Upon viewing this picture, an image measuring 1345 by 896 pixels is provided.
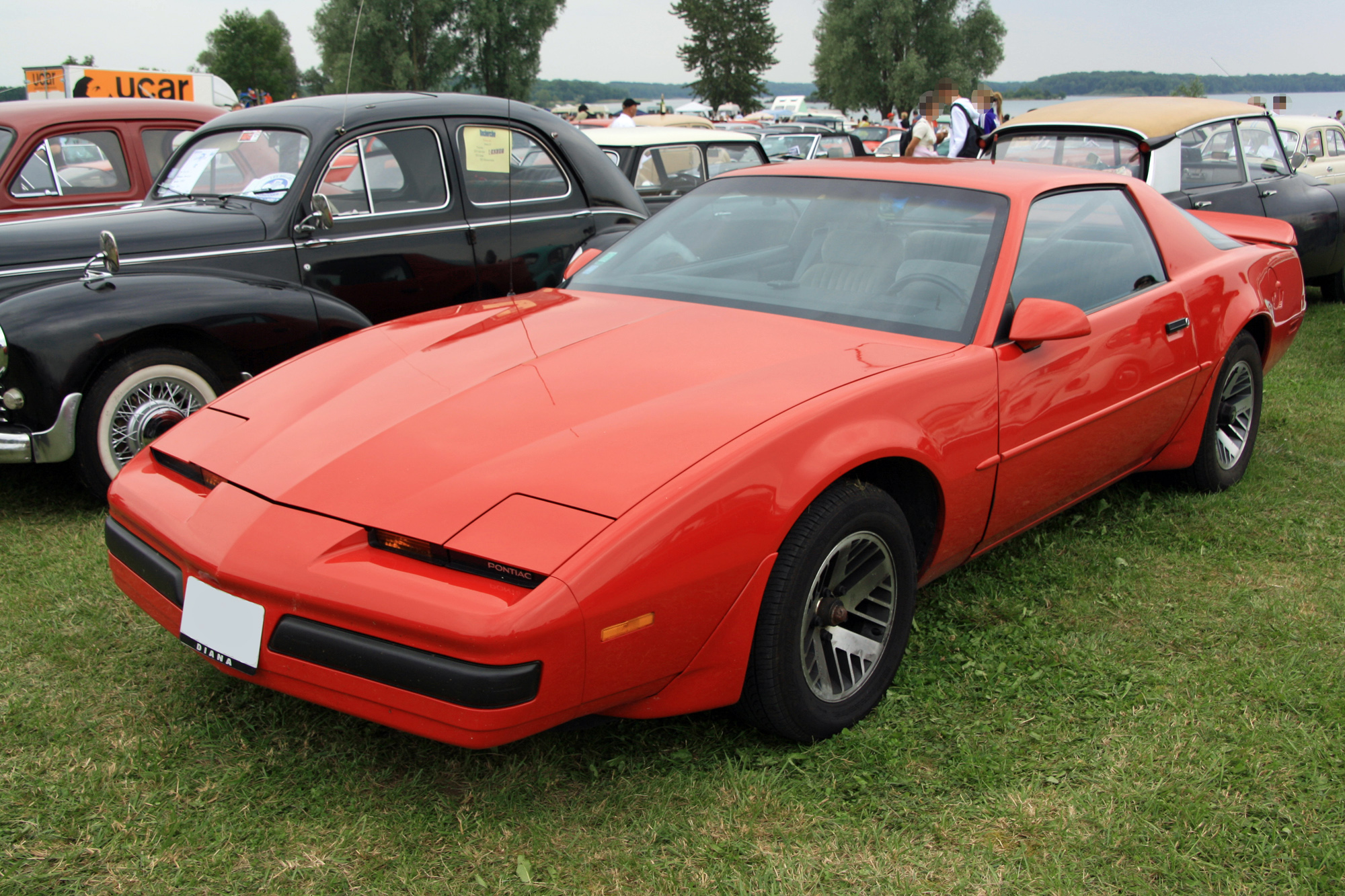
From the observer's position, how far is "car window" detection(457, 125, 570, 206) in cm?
547

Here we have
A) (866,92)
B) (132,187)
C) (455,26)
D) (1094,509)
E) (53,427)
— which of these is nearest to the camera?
(53,427)

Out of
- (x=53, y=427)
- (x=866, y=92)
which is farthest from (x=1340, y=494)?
(x=866, y=92)

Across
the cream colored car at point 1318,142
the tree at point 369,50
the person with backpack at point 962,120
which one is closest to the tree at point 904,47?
the tree at point 369,50

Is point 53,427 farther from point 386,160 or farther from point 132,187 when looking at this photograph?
point 132,187

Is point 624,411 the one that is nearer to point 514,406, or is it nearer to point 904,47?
point 514,406

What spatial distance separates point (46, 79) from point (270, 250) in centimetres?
1589

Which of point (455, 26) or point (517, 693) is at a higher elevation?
point (455, 26)

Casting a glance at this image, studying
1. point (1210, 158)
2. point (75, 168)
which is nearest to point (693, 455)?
point (75, 168)

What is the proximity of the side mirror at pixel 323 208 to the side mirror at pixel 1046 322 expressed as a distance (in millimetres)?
3211

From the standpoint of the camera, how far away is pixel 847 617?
249 cm

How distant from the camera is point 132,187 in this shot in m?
6.60

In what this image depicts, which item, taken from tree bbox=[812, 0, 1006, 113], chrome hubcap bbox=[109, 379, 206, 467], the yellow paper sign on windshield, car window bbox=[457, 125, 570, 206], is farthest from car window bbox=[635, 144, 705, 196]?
tree bbox=[812, 0, 1006, 113]

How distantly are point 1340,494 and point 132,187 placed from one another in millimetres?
6779

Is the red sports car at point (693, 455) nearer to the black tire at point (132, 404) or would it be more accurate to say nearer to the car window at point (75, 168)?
the black tire at point (132, 404)
